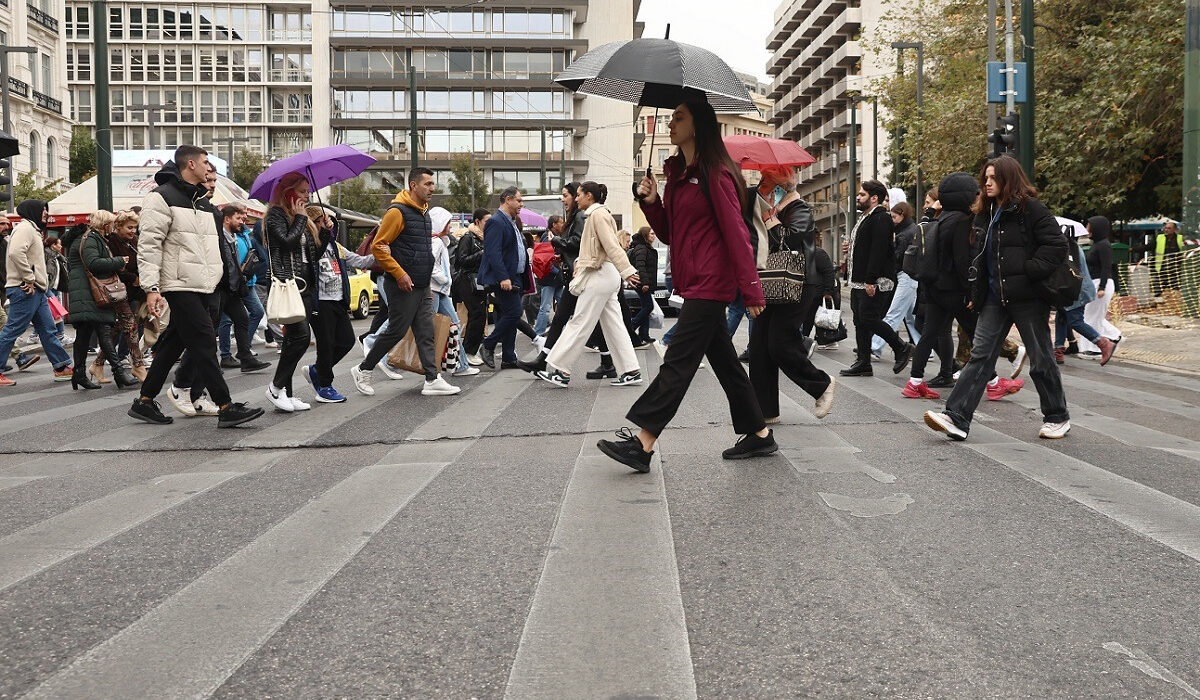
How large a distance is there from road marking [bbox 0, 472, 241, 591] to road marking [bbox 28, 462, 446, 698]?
680mm

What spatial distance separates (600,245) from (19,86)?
2004 inches

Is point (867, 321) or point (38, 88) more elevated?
point (38, 88)

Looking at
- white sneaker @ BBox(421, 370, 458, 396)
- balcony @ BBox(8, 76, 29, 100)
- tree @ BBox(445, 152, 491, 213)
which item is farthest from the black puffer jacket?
tree @ BBox(445, 152, 491, 213)

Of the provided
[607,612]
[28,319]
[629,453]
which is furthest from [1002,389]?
→ [28,319]

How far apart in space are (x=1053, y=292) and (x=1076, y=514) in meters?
2.39

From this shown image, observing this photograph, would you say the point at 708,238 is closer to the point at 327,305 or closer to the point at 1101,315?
the point at 327,305

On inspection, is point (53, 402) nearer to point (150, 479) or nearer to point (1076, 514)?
point (150, 479)

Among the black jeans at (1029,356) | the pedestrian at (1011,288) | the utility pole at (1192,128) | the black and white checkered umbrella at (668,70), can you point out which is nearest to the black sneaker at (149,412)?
the black and white checkered umbrella at (668,70)

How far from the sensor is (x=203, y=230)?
8.18 meters

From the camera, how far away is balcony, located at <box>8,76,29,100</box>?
52.8 m

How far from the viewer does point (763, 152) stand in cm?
921

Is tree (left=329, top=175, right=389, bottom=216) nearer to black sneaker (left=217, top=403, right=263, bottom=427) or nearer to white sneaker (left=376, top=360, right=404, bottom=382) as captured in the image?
white sneaker (left=376, top=360, right=404, bottom=382)

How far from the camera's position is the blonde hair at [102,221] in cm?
1132

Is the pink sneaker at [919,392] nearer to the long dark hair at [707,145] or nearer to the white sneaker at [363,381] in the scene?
the long dark hair at [707,145]
